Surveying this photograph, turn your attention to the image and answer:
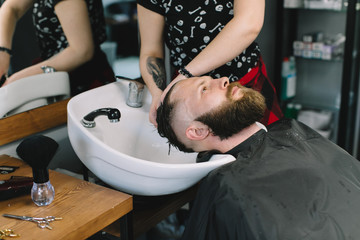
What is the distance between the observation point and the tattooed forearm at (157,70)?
7.07ft

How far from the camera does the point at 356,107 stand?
353 cm

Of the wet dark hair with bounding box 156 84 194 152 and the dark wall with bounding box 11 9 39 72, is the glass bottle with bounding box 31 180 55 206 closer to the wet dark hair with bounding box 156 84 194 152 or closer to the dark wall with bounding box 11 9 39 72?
the wet dark hair with bounding box 156 84 194 152

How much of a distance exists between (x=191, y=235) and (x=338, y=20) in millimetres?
2629

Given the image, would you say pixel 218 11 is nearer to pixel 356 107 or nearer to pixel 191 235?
pixel 191 235

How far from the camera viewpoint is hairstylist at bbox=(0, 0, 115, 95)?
197cm

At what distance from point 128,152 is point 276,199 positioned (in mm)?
788

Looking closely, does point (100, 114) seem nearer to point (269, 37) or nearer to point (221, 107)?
point (221, 107)

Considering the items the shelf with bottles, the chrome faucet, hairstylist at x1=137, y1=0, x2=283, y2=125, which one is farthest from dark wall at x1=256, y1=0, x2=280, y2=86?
the chrome faucet

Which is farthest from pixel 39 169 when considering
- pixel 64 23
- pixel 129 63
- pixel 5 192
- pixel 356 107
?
pixel 356 107

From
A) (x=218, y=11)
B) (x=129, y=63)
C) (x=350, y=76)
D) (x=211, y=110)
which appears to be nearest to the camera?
(x=211, y=110)

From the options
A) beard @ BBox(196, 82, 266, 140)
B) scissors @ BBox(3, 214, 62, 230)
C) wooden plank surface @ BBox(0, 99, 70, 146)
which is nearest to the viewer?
scissors @ BBox(3, 214, 62, 230)

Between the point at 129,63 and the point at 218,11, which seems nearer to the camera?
the point at 218,11

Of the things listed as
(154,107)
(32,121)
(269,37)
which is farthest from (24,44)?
(269,37)

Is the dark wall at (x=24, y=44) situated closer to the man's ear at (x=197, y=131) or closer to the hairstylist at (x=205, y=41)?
the hairstylist at (x=205, y=41)
